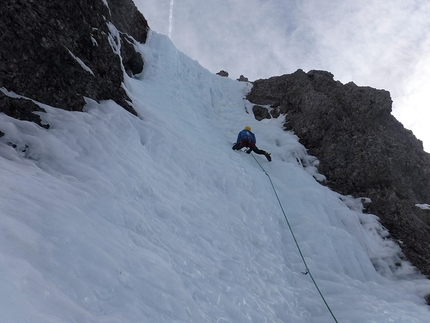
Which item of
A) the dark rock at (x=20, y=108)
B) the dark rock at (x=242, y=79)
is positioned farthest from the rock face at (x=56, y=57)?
the dark rock at (x=242, y=79)

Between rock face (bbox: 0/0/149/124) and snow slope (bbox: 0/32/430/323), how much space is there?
0.41m

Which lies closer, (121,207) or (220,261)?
(121,207)

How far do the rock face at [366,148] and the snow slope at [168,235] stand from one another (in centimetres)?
91

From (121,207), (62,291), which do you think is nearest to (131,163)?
(121,207)

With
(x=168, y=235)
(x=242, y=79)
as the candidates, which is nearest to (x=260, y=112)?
(x=242, y=79)

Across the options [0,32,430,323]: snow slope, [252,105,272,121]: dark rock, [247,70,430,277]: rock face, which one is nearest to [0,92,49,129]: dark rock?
[0,32,430,323]: snow slope

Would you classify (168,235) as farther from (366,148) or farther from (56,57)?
(366,148)

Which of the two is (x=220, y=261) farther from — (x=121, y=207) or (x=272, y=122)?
(x=272, y=122)

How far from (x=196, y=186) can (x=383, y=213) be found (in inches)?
272

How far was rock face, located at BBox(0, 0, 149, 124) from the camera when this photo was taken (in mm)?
5133

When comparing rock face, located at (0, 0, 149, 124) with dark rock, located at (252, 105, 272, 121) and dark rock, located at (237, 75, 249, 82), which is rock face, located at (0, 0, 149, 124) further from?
dark rock, located at (237, 75, 249, 82)

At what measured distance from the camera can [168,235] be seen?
4648 millimetres

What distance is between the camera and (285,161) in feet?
41.5

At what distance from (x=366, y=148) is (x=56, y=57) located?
37.8 ft
